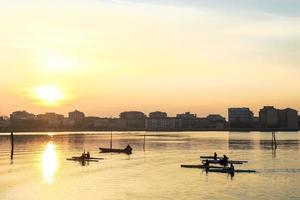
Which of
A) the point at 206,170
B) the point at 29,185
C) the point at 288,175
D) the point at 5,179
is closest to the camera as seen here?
the point at 29,185

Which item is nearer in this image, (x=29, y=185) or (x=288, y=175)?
(x=29, y=185)

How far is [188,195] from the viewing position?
57.2m

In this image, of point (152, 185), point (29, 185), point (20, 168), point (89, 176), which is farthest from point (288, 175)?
point (20, 168)

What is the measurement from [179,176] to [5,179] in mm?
25053

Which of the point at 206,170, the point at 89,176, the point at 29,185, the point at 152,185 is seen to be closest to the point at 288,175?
the point at 206,170

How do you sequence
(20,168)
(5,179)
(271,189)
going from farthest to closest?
(20,168)
(5,179)
(271,189)

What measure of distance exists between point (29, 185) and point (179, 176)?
2207cm

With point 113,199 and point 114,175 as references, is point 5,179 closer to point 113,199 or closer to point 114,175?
point 114,175

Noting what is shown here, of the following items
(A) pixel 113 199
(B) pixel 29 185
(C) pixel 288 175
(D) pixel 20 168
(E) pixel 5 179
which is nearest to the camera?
(A) pixel 113 199

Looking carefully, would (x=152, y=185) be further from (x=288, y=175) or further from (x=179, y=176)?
(x=288, y=175)

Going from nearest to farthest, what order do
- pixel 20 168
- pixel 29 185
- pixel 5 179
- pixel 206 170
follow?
pixel 29 185 → pixel 5 179 → pixel 206 170 → pixel 20 168

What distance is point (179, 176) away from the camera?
75.6m

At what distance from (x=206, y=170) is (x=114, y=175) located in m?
15.5

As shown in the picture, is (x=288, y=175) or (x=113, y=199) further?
(x=288, y=175)
